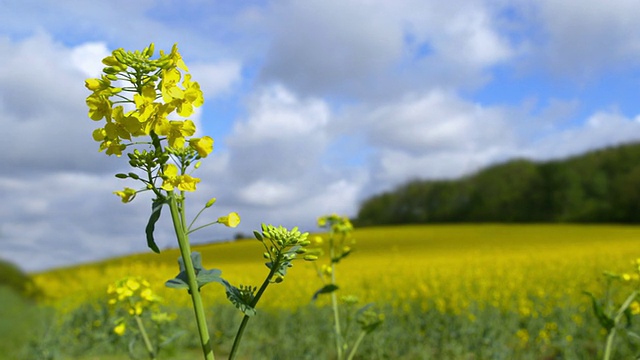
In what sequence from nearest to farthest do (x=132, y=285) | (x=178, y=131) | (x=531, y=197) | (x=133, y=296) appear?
(x=178, y=131), (x=132, y=285), (x=133, y=296), (x=531, y=197)

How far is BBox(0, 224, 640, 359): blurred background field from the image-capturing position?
613 centimetres

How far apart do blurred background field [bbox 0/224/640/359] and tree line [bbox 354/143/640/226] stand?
17810 millimetres

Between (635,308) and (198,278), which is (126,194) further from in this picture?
(635,308)

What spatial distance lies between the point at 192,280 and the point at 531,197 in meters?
30.7

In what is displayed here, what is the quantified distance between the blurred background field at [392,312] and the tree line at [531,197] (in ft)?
58.4

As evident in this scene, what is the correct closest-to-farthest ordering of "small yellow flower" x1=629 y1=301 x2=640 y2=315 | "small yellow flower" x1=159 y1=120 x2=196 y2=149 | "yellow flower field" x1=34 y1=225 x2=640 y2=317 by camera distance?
1. "small yellow flower" x1=159 y1=120 x2=196 y2=149
2. "small yellow flower" x1=629 y1=301 x2=640 y2=315
3. "yellow flower field" x1=34 y1=225 x2=640 y2=317

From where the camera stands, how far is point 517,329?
6.77 m

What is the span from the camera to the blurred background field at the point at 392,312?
613 cm

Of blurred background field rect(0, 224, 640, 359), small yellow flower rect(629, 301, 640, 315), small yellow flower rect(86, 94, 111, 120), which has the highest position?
small yellow flower rect(86, 94, 111, 120)

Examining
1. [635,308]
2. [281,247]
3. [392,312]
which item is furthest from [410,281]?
[281,247]

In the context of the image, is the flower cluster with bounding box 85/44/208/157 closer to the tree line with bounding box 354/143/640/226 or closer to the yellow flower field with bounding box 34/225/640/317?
the yellow flower field with bounding box 34/225/640/317

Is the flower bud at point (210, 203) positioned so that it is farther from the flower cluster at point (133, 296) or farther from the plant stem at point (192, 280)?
the flower cluster at point (133, 296)

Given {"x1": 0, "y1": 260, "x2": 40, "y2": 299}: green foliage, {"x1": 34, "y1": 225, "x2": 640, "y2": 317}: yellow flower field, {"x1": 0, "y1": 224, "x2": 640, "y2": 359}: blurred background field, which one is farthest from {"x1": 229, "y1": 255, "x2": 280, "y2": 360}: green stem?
{"x1": 0, "y1": 260, "x2": 40, "y2": 299}: green foliage

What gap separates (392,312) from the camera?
284 inches
